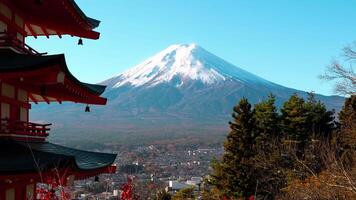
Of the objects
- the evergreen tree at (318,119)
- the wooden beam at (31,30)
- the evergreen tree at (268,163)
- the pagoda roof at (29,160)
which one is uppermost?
the wooden beam at (31,30)

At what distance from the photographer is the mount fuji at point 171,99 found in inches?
4702

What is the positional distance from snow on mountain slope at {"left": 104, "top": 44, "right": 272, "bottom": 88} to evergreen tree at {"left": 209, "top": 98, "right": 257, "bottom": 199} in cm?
13905

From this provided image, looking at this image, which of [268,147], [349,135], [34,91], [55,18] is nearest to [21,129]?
[34,91]

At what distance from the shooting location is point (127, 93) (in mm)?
159875

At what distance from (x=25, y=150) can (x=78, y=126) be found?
114 meters

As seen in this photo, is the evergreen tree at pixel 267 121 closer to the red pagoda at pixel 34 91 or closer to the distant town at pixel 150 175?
the distant town at pixel 150 175

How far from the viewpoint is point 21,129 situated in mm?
9039

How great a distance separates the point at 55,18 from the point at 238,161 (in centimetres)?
1663

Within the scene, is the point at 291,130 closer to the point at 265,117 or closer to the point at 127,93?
the point at 265,117

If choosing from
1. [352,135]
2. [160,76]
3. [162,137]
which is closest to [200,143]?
[162,137]

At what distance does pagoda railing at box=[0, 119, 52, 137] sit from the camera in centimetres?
845

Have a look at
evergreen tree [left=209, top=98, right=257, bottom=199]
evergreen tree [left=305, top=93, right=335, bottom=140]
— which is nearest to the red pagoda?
evergreen tree [left=209, top=98, right=257, bottom=199]

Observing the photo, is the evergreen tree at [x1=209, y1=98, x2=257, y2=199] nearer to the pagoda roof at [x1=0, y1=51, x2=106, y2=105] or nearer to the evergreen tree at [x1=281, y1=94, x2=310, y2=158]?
the evergreen tree at [x1=281, y1=94, x2=310, y2=158]

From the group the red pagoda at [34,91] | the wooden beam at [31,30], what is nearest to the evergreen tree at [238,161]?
the red pagoda at [34,91]
